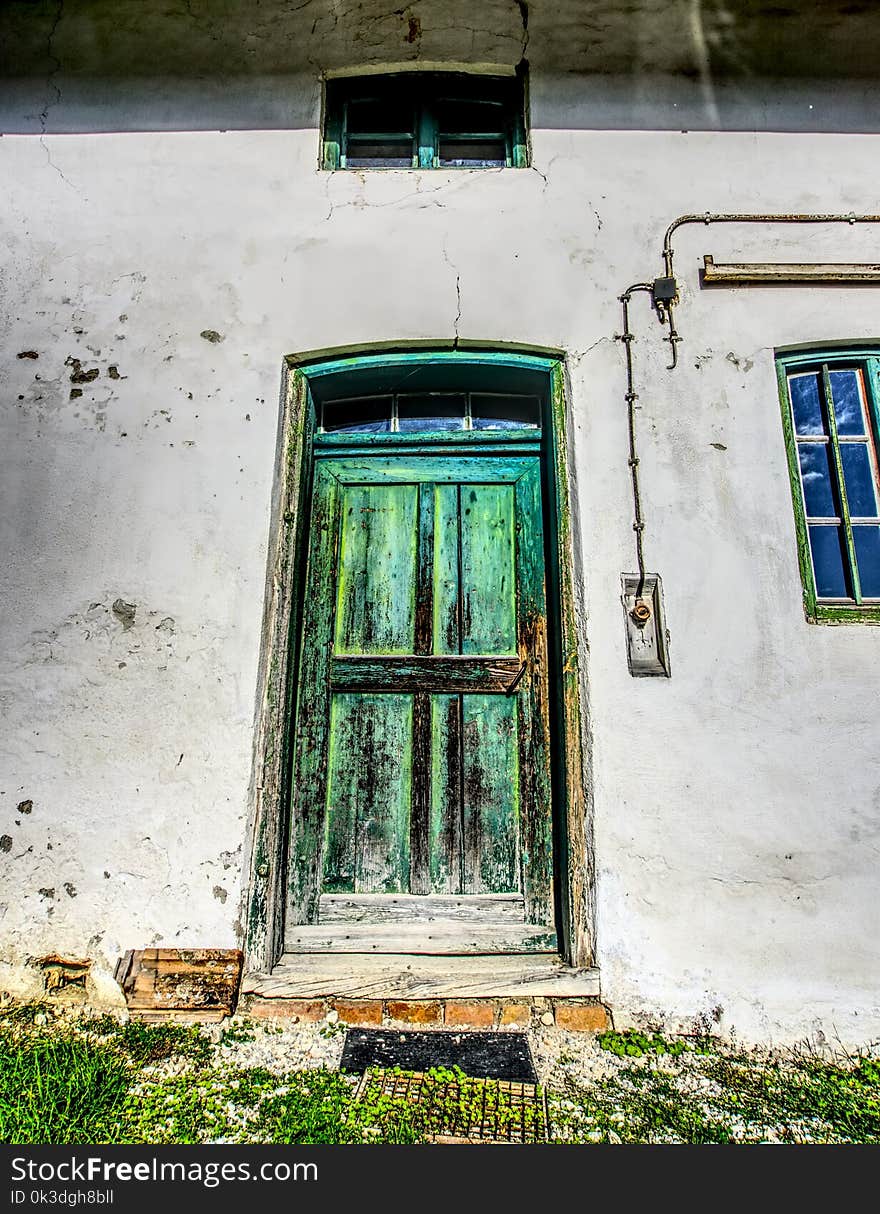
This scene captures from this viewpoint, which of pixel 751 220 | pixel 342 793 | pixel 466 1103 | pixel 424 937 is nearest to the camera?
pixel 466 1103

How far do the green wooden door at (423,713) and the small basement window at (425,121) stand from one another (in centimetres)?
165

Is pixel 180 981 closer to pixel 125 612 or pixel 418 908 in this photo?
pixel 418 908

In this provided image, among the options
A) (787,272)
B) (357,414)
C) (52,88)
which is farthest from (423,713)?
(52,88)

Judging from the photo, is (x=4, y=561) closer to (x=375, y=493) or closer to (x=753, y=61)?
(x=375, y=493)

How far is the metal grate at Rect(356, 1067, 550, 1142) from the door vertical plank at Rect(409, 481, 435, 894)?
848 millimetres

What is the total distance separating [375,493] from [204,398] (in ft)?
2.97

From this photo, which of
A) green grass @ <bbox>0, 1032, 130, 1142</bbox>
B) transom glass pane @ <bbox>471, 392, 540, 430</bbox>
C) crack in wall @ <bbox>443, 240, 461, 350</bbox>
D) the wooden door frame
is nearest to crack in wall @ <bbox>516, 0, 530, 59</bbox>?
crack in wall @ <bbox>443, 240, 461, 350</bbox>

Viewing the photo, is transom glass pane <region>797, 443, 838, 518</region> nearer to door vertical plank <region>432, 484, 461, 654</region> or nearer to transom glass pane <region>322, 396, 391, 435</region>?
door vertical plank <region>432, 484, 461, 654</region>

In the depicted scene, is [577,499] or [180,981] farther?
[577,499]

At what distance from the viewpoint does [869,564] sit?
3303 mm

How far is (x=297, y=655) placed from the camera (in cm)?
336

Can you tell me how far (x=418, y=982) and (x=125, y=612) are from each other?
1968 mm

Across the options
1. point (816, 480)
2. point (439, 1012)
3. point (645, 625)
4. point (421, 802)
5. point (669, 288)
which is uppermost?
point (669, 288)

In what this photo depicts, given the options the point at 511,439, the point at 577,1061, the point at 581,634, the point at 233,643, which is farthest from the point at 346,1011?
the point at 511,439
